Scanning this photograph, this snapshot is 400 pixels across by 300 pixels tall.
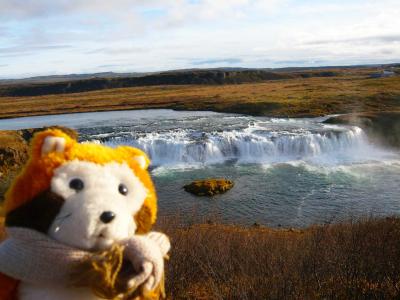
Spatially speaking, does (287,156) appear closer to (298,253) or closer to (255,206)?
(255,206)

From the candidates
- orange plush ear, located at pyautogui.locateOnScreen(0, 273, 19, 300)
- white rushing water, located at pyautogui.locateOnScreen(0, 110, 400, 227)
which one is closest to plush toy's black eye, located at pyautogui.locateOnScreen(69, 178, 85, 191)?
orange plush ear, located at pyautogui.locateOnScreen(0, 273, 19, 300)

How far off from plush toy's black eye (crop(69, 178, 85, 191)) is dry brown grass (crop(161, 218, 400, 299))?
422cm

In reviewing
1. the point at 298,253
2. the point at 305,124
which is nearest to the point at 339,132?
the point at 305,124

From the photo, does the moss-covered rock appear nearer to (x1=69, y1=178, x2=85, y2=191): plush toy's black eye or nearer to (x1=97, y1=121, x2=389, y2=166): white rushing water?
(x1=97, y1=121, x2=389, y2=166): white rushing water

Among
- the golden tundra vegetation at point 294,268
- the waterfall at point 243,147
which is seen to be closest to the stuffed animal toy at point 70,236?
the golden tundra vegetation at point 294,268

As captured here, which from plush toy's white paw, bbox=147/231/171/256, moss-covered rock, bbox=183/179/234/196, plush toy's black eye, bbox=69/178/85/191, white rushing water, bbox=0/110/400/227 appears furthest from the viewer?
moss-covered rock, bbox=183/179/234/196

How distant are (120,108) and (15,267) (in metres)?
52.5

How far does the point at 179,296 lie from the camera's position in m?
8.01

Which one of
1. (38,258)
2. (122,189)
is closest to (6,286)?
(38,258)

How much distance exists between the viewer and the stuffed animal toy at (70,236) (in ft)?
7.07

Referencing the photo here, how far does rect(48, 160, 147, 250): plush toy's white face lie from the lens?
2.16 metres

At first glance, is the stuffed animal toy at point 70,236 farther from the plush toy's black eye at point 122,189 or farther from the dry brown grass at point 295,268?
the dry brown grass at point 295,268

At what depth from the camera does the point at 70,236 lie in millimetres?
2172

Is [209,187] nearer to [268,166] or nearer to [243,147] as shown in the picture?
[268,166]
